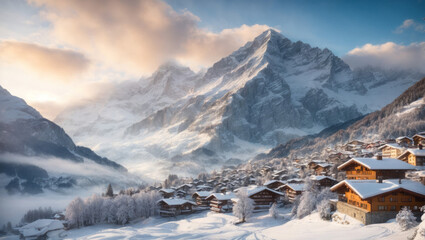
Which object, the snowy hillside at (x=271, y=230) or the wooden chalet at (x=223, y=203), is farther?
the wooden chalet at (x=223, y=203)

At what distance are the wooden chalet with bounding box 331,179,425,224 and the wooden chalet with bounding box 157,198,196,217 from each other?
5664cm

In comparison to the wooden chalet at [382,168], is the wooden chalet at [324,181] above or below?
below

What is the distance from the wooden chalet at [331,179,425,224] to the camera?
129 ft

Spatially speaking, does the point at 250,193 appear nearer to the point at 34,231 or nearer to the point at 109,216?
the point at 109,216

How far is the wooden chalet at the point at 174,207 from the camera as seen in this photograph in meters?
87.9

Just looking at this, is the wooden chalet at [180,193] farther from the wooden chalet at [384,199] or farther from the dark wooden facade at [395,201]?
the dark wooden facade at [395,201]

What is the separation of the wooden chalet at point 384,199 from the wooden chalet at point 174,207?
56.6 m

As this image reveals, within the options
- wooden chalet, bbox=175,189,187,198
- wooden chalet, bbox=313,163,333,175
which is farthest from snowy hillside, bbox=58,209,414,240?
wooden chalet, bbox=175,189,187,198

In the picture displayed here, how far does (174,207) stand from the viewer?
88.3m

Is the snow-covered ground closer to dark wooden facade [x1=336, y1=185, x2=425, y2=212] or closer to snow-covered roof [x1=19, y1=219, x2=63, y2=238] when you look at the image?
dark wooden facade [x1=336, y1=185, x2=425, y2=212]

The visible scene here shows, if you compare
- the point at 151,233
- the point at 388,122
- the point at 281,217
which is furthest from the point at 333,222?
the point at 388,122

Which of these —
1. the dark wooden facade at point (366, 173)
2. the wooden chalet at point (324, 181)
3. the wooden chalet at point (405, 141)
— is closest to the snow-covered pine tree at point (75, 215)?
the wooden chalet at point (324, 181)

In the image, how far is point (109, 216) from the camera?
296 feet

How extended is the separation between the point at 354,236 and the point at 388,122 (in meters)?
167
